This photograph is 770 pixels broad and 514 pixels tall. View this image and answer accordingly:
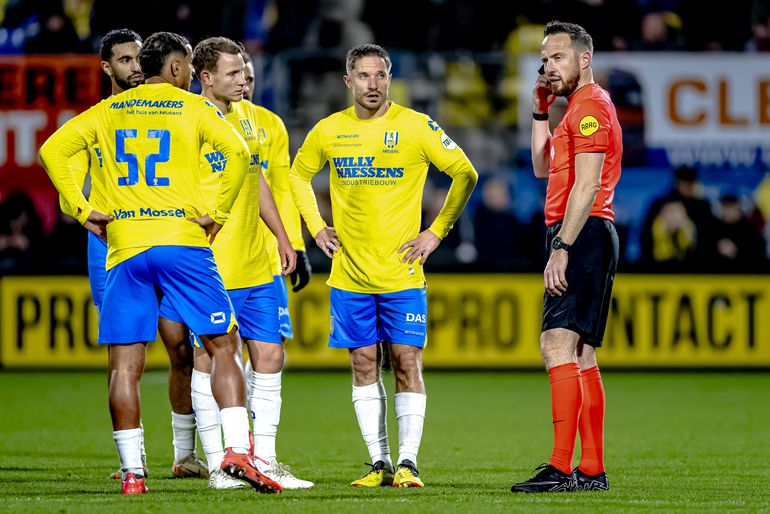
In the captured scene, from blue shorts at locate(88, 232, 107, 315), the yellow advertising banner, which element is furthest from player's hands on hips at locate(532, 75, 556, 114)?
the yellow advertising banner

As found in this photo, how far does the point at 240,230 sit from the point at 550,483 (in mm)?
1814

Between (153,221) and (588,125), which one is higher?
(588,125)

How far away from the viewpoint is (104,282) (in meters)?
6.44

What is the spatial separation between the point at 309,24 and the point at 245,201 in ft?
27.5

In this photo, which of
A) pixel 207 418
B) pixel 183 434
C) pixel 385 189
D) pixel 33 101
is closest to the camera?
pixel 207 418

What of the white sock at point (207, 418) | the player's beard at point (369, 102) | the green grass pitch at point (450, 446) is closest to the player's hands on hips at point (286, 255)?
the white sock at point (207, 418)

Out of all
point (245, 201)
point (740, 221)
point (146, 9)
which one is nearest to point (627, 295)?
point (740, 221)

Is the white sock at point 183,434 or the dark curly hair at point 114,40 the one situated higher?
the dark curly hair at point 114,40

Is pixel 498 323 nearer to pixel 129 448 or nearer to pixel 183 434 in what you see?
pixel 183 434

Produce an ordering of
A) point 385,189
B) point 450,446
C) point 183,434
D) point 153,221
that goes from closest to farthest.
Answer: point 153,221 < point 385,189 < point 183,434 < point 450,446

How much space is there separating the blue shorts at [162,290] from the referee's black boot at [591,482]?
1649 millimetres

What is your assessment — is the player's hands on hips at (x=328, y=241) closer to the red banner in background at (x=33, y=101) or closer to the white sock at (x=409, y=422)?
the white sock at (x=409, y=422)

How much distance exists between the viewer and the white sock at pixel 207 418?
5.89 meters

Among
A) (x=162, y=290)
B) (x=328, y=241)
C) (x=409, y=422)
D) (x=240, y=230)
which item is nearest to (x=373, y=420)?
(x=409, y=422)
